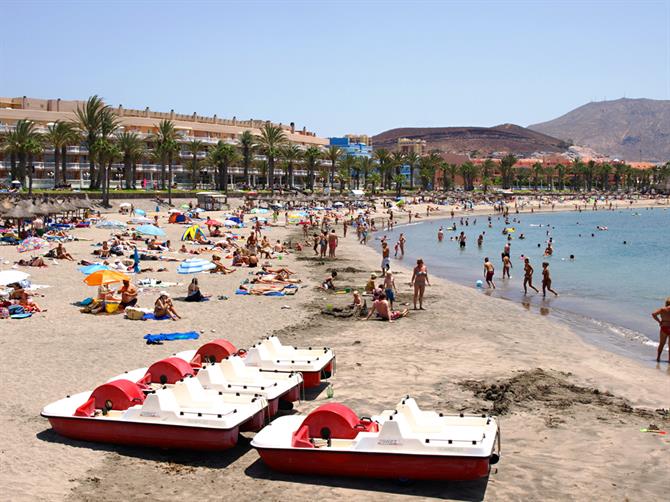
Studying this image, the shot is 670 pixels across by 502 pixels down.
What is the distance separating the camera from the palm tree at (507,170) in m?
150

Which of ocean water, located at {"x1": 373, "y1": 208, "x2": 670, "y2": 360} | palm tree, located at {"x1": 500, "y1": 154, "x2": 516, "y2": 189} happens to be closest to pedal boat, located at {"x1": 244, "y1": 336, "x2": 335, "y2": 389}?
ocean water, located at {"x1": 373, "y1": 208, "x2": 670, "y2": 360}

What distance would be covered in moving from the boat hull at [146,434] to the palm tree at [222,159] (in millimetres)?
69011

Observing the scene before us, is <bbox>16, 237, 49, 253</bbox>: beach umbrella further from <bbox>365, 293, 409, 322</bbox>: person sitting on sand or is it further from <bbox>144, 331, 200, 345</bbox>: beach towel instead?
<bbox>365, 293, 409, 322</bbox>: person sitting on sand

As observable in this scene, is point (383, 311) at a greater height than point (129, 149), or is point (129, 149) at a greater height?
point (129, 149)

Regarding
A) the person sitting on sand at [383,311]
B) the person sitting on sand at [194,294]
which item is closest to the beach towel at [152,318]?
the person sitting on sand at [194,294]

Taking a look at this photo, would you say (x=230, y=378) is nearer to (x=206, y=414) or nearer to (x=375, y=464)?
(x=206, y=414)

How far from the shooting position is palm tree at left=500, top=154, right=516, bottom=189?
149663 mm

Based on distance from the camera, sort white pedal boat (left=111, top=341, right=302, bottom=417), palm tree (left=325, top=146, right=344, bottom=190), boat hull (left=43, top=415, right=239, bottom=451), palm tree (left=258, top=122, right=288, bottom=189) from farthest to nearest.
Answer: palm tree (left=325, top=146, right=344, bottom=190) → palm tree (left=258, top=122, right=288, bottom=189) → white pedal boat (left=111, top=341, right=302, bottom=417) → boat hull (left=43, top=415, right=239, bottom=451)

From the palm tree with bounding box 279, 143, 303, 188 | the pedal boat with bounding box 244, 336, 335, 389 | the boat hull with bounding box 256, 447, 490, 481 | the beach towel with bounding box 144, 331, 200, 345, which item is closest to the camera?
the boat hull with bounding box 256, 447, 490, 481

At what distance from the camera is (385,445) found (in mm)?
8141

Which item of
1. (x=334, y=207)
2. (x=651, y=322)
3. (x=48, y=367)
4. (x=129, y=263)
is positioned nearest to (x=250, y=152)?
(x=334, y=207)

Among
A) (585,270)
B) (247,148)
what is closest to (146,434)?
(585,270)

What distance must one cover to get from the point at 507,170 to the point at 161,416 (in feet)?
486

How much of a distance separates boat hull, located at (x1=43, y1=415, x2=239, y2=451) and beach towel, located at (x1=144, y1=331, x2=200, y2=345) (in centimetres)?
523
